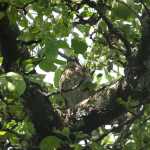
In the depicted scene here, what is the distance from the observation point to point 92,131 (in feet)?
14.4

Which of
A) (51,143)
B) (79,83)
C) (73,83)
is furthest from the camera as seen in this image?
(73,83)

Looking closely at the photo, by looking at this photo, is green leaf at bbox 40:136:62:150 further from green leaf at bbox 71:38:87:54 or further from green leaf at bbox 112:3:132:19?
green leaf at bbox 112:3:132:19

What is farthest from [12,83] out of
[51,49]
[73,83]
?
[73,83]

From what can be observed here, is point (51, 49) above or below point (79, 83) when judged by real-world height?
above

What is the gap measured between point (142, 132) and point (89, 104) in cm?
79

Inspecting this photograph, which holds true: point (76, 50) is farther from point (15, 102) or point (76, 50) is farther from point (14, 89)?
point (14, 89)

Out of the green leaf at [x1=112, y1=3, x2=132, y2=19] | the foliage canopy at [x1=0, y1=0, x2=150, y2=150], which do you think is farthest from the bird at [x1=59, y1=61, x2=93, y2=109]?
the green leaf at [x1=112, y1=3, x2=132, y2=19]

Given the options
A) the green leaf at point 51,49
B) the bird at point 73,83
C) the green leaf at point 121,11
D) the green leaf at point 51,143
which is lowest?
the bird at point 73,83

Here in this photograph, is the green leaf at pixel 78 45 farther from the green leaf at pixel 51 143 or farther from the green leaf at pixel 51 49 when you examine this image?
the green leaf at pixel 51 143

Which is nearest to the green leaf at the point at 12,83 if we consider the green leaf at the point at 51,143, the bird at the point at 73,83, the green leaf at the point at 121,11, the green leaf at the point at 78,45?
the green leaf at the point at 78,45

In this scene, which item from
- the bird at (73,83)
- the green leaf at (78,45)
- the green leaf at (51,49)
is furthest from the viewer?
the bird at (73,83)

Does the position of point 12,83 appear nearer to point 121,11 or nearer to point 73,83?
point 121,11

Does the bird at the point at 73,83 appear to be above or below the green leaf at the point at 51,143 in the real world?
below

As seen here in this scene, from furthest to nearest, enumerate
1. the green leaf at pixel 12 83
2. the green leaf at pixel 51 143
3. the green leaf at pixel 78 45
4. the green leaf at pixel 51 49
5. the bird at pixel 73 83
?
the bird at pixel 73 83 < the green leaf at pixel 51 143 < the green leaf at pixel 78 45 < the green leaf at pixel 51 49 < the green leaf at pixel 12 83
